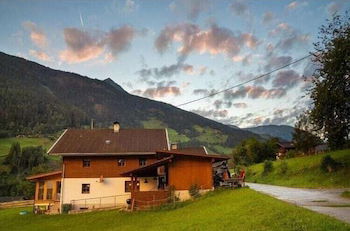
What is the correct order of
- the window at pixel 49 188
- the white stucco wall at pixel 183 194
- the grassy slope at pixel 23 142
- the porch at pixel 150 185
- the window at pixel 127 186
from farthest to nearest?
the grassy slope at pixel 23 142 → the window at pixel 49 188 → the window at pixel 127 186 → the white stucco wall at pixel 183 194 → the porch at pixel 150 185

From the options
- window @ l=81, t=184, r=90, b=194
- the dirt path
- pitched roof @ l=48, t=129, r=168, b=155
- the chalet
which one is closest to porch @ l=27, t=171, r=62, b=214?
the chalet

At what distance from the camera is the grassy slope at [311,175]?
34688 mm

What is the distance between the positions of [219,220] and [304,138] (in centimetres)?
6179

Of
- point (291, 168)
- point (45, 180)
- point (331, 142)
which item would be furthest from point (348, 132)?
point (45, 180)

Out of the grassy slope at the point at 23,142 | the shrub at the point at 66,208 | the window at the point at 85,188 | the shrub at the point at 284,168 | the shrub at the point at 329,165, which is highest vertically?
the grassy slope at the point at 23,142

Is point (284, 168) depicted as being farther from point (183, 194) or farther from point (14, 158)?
point (14, 158)

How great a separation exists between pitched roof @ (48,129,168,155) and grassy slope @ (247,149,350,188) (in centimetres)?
1648

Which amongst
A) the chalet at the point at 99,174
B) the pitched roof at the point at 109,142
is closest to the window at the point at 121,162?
the chalet at the point at 99,174

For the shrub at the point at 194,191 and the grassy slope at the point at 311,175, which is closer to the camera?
the shrub at the point at 194,191

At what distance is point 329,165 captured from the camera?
3734cm

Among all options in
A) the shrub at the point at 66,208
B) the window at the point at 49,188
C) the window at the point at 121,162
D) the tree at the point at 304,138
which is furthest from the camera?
the tree at the point at 304,138

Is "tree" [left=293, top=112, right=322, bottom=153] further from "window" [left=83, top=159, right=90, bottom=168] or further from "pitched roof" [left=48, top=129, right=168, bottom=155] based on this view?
"window" [left=83, top=159, right=90, bottom=168]

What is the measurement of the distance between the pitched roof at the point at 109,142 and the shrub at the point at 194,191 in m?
10.2

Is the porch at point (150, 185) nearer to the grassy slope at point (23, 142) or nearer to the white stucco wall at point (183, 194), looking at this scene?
the white stucco wall at point (183, 194)
